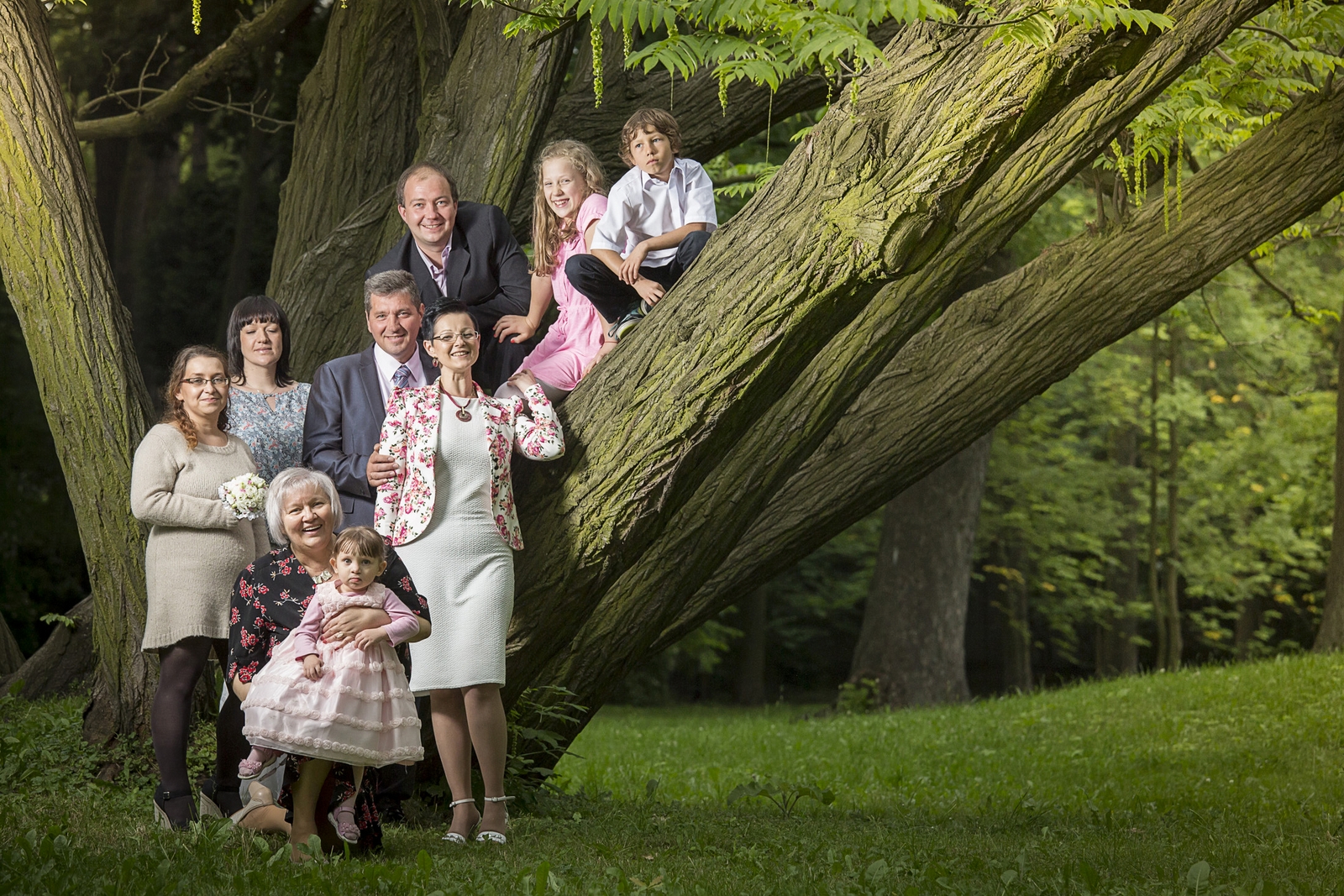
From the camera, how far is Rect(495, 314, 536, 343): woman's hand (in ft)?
18.2

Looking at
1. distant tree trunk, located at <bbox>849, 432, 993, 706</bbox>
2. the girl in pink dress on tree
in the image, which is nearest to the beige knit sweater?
the girl in pink dress on tree

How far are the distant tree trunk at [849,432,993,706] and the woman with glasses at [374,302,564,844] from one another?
10496 mm

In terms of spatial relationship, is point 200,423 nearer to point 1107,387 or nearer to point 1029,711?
point 1029,711

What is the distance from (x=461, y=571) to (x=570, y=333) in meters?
1.37

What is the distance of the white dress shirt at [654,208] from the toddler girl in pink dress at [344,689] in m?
1.79

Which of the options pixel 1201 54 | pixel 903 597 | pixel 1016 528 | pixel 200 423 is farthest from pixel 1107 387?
pixel 200 423

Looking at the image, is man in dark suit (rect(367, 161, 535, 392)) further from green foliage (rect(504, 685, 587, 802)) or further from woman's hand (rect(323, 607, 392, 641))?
woman's hand (rect(323, 607, 392, 641))

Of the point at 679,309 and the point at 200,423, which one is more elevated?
the point at 679,309

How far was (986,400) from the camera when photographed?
6449 mm

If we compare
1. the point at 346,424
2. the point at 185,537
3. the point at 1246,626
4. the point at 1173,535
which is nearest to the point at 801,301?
the point at 346,424

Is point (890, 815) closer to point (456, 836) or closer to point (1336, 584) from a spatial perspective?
point (456, 836)

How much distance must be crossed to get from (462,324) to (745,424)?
118 cm

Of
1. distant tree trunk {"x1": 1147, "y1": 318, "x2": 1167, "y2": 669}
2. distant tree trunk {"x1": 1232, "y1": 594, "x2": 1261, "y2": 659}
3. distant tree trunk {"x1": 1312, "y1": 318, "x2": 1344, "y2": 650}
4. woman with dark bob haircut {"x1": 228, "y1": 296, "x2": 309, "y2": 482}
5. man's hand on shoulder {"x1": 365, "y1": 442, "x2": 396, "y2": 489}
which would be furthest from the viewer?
distant tree trunk {"x1": 1232, "y1": 594, "x2": 1261, "y2": 659}

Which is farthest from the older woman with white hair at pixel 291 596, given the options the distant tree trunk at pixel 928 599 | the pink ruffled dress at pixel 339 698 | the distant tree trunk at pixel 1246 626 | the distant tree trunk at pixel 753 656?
the distant tree trunk at pixel 1246 626
